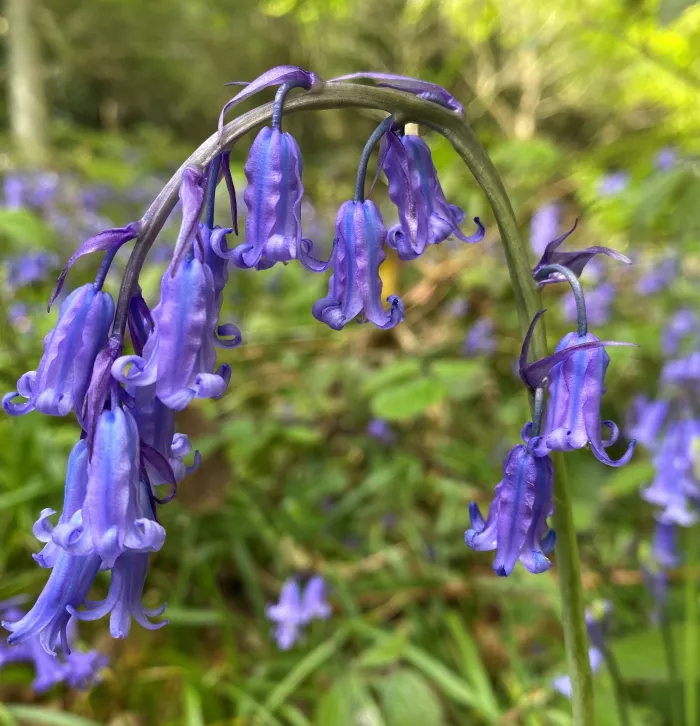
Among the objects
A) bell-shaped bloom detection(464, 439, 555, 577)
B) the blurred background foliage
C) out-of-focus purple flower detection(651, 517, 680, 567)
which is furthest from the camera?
the blurred background foliage

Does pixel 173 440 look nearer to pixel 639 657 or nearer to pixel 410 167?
pixel 410 167

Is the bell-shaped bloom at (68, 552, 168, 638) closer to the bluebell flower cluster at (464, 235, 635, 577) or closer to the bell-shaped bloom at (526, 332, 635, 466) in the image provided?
the bluebell flower cluster at (464, 235, 635, 577)

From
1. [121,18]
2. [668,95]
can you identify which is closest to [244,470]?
[668,95]

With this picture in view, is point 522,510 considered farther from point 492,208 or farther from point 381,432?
point 381,432

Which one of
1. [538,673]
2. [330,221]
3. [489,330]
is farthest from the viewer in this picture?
[330,221]

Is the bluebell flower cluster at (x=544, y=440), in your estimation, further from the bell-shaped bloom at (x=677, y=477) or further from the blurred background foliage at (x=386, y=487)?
the bell-shaped bloom at (x=677, y=477)

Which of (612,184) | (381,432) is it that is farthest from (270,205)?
(612,184)

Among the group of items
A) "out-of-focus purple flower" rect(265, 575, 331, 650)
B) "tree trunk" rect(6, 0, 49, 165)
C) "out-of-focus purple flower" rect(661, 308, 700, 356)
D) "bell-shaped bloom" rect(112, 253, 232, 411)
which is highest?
"tree trunk" rect(6, 0, 49, 165)

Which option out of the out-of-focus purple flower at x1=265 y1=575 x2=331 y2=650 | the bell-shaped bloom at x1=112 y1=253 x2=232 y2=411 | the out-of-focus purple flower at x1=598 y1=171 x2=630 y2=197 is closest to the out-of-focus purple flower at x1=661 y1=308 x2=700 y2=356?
the out-of-focus purple flower at x1=598 y1=171 x2=630 y2=197
